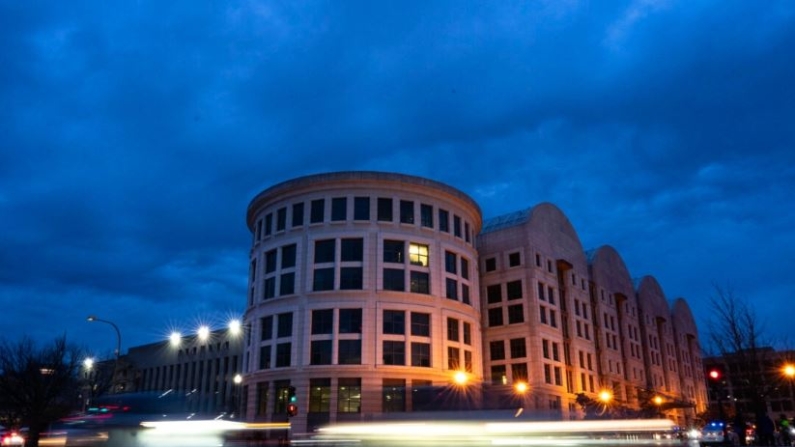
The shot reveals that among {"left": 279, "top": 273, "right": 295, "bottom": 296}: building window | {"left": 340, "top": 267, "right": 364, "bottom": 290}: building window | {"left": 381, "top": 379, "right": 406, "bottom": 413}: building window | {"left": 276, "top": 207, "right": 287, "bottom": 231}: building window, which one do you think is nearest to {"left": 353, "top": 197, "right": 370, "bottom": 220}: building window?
{"left": 340, "top": 267, "right": 364, "bottom": 290}: building window

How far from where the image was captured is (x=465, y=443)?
57.0ft

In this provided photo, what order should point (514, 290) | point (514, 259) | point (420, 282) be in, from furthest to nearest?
1. point (514, 259)
2. point (514, 290)
3. point (420, 282)

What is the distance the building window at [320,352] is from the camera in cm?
5433

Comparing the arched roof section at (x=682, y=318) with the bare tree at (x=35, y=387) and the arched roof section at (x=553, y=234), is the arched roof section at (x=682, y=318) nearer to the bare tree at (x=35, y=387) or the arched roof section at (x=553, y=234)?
the arched roof section at (x=553, y=234)

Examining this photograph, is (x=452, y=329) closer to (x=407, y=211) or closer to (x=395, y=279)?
(x=395, y=279)

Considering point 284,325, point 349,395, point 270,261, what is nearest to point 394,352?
point 349,395

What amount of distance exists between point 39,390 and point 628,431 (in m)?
48.4

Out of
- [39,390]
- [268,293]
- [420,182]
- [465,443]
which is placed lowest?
[465,443]

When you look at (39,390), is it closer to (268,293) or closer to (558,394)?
(268,293)

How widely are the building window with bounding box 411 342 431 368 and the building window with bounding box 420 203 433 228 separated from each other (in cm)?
1146

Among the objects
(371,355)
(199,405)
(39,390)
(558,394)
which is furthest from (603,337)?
(39,390)

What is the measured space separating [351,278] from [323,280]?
2568 millimetres

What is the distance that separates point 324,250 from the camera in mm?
58219

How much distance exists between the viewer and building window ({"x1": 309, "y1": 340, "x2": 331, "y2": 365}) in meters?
54.3
